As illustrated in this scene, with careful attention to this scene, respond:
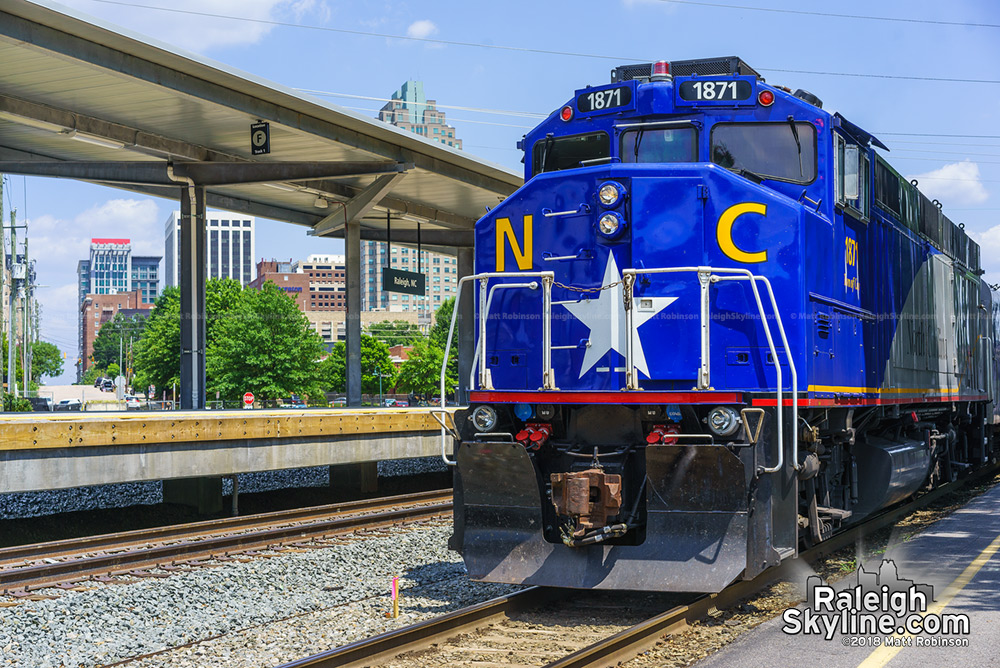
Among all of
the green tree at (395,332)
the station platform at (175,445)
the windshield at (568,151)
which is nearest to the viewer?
the windshield at (568,151)

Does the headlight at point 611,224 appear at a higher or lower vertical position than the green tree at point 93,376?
lower

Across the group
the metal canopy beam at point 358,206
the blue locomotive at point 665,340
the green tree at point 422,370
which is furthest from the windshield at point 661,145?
the green tree at point 422,370

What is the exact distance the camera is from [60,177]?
19.2 m

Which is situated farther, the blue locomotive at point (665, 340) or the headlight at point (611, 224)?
the headlight at point (611, 224)

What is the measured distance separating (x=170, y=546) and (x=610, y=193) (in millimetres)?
6206

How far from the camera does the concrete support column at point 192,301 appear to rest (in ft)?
67.1

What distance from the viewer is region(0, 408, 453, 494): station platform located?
35.4 ft

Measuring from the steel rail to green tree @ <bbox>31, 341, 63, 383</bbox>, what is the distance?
440 feet

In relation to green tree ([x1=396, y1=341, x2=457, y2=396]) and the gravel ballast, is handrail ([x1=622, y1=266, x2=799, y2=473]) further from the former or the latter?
green tree ([x1=396, y1=341, x2=457, y2=396])

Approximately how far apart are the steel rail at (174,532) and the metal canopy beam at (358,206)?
858 centimetres

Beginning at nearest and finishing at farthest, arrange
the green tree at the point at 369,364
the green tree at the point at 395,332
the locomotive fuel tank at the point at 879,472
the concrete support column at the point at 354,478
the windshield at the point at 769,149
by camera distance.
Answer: the windshield at the point at 769,149 < the locomotive fuel tank at the point at 879,472 < the concrete support column at the point at 354,478 < the green tree at the point at 369,364 < the green tree at the point at 395,332

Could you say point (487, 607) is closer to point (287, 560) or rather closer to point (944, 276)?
point (287, 560)

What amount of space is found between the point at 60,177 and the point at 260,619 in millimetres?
14700

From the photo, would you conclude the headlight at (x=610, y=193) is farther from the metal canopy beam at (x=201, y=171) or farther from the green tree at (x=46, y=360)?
the green tree at (x=46, y=360)
